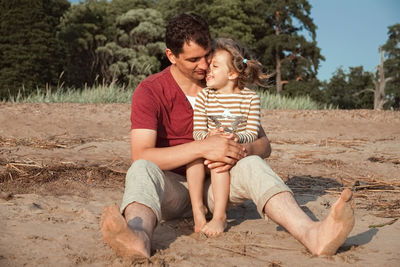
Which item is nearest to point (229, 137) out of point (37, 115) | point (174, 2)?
point (37, 115)

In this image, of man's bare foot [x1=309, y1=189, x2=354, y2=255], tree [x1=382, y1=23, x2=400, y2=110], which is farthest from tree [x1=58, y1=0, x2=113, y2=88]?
man's bare foot [x1=309, y1=189, x2=354, y2=255]

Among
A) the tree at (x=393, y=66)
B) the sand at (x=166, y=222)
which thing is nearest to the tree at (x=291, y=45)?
the tree at (x=393, y=66)

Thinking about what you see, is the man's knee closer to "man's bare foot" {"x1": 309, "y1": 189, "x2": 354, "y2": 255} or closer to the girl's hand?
the girl's hand

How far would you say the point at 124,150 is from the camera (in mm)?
6414

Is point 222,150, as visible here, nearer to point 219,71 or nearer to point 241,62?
point 219,71

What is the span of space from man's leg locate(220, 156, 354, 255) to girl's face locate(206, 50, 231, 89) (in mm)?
652

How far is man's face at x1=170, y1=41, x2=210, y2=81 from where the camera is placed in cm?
305

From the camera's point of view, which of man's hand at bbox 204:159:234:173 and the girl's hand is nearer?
man's hand at bbox 204:159:234:173

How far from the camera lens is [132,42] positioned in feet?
84.8

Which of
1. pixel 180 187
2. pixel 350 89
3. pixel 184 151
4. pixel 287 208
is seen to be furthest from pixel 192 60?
pixel 350 89

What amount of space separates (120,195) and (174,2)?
88.8ft

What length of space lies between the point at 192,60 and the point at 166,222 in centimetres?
112

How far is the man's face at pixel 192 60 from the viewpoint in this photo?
3047 millimetres

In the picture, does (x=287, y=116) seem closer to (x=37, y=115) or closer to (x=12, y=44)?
(x=37, y=115)
